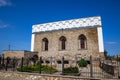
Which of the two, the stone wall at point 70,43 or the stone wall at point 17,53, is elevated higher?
the stone wall at point 70,43

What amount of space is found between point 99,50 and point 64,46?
5582 mm

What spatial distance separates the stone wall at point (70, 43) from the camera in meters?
19.2

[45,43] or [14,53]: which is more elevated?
[45,43]

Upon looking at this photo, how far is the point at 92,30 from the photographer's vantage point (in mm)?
19516

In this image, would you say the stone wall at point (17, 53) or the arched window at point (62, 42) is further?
the arched window at point (62, 42)

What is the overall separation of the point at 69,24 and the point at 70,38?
2.26 metres

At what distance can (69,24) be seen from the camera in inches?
837

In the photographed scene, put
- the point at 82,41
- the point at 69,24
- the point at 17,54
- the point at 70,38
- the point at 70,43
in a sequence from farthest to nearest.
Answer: the point at 69,24, the point at 70,38, the point at 70,43, the point at 82,41, the point at 17,54

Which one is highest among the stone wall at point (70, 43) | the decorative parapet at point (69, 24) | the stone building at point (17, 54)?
the decorative parapet at point (69, 24)

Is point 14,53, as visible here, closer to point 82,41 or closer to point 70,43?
point 70,43

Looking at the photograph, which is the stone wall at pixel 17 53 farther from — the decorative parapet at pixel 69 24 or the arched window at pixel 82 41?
the arched window at pixel 82 41

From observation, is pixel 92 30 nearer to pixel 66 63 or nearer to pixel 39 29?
pixel 66 63

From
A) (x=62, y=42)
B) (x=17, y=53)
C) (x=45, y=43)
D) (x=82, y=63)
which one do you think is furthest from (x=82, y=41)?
(x=17, y=53)

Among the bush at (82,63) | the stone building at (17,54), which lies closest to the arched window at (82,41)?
the bush at (82,63)
